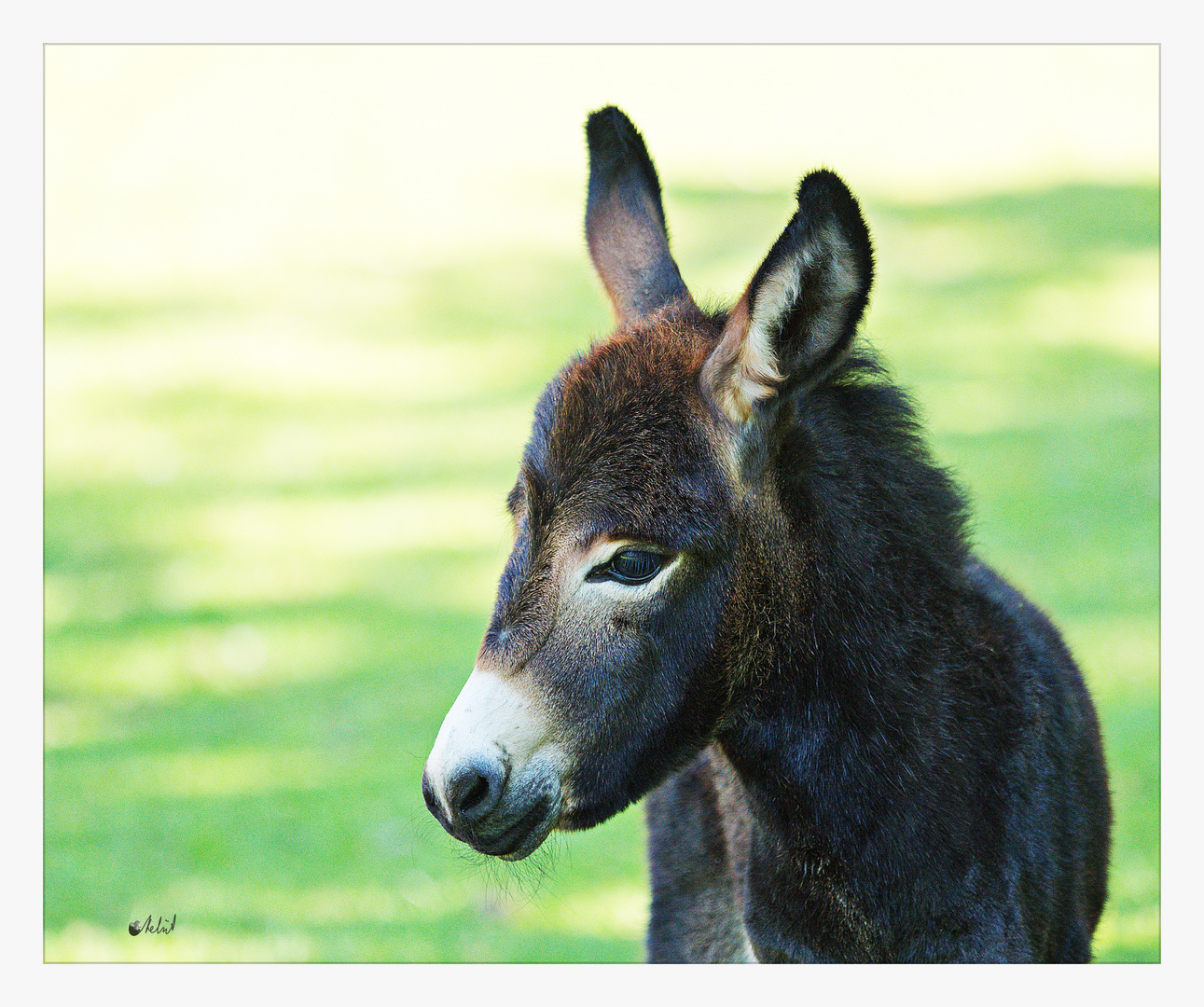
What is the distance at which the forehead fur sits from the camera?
3553 mm

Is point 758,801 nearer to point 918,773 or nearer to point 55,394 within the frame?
point 918,773

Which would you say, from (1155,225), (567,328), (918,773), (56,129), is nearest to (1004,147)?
(1155,225)

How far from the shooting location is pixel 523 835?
3.48 metres

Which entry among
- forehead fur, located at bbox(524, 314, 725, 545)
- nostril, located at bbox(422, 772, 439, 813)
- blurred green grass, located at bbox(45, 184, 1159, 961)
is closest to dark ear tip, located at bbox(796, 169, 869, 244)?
forehead fur, located at bbox(524, 314, 725, 545)

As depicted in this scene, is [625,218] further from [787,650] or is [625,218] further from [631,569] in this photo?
[787,650]

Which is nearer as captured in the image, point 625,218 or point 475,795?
point 475,795

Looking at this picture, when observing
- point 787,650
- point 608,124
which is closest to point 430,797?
point 787,650

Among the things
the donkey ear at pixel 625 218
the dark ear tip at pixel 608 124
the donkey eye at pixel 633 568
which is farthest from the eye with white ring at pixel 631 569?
the dark ear tip at pixel 608 124

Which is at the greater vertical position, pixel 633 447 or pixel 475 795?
pixel 633 447

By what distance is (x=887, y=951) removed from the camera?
387cm

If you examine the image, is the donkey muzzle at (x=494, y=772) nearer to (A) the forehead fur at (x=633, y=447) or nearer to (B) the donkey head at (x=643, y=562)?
(B) the donkey head at (x=643, y=562)

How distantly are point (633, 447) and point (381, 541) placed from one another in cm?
708

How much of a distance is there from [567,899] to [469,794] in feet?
11.8

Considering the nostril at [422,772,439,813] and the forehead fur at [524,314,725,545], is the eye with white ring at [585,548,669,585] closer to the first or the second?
the forehead fur at [524,314,725,545]
